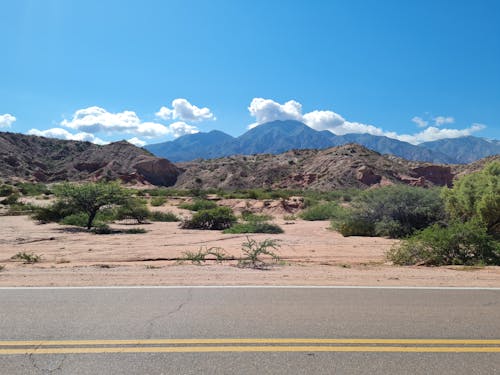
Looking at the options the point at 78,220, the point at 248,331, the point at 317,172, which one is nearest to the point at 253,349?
the point at 248,331

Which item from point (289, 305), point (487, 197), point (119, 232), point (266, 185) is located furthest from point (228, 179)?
point (289, 305)

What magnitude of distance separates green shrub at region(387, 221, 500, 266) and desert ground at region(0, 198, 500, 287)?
712 millimetres

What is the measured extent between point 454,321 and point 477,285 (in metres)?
2.78

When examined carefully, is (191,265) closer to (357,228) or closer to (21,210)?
(357,228)

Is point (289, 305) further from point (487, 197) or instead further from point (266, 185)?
point (266, 185)

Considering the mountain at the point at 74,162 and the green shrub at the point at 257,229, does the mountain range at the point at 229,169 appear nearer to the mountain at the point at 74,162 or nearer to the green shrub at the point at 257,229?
the mountain at the point at 74,162

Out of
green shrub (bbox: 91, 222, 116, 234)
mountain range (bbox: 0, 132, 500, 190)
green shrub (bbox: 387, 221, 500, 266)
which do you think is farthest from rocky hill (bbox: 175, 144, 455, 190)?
green shrub (bbox: 387, 221, 500, 266)

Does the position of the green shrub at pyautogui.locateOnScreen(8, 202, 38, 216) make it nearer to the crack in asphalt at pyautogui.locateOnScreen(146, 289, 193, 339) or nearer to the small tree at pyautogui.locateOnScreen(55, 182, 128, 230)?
the small tree at pyautogui.locateOnScreen(55, 182, 128, 230)

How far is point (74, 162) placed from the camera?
79.9 metres

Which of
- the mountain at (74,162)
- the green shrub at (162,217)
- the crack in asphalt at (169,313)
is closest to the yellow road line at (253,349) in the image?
the crack in asphalt at (169,313)

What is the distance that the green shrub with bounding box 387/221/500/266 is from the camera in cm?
1043

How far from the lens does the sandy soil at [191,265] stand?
803 centimetres

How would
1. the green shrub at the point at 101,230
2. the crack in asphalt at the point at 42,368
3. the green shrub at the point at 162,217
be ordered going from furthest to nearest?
1. the green shrub at the point at 162,217
2. the green shrub at the point at 101,230
3. the crack in asphalt at the point at 42,368

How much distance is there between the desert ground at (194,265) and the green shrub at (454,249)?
71 cm
